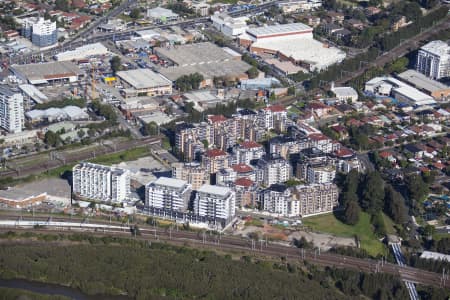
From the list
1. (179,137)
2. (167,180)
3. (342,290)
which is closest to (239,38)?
(179,137)

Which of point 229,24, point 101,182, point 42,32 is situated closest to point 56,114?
point 101,182

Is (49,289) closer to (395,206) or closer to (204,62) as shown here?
(395,206)

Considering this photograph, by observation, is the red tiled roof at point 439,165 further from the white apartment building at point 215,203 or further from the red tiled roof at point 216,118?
the white apartment building at point 215,203

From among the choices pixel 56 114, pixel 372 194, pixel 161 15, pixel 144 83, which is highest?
pixel 372 194

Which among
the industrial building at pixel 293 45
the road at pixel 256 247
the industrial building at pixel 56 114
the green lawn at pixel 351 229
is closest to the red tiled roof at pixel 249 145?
the green lawn at pixel 351 229

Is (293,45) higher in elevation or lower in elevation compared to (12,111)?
lower
